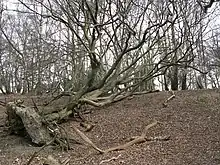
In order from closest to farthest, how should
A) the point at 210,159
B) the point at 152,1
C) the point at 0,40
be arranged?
the point at 210,159
the point at 152,1
the point at 0,40

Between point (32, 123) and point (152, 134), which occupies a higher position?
point (32, 123)

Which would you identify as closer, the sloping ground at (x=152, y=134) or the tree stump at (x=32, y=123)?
the sloping ground at (x=152, y=134)

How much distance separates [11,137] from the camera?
10562 millimetres

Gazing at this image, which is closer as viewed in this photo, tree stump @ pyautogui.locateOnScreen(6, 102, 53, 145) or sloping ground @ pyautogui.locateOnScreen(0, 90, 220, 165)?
sloping ground @ pyautogui.locateOnScreen(0, 90, 220, 165)

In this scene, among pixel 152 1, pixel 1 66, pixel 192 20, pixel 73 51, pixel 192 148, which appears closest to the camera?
pixel 192 148

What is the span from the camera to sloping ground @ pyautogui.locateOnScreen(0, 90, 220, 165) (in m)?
8.10

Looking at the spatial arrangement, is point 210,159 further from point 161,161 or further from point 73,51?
point 73,51

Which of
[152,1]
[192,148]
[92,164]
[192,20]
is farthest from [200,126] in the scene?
[192,20]

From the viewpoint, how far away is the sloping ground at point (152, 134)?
810cm

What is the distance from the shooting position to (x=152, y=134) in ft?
33.4

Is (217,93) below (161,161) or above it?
above

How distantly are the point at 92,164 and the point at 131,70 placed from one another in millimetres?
7003

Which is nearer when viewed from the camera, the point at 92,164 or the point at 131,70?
the point at 92,164

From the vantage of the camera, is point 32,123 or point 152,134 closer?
point 32,123
